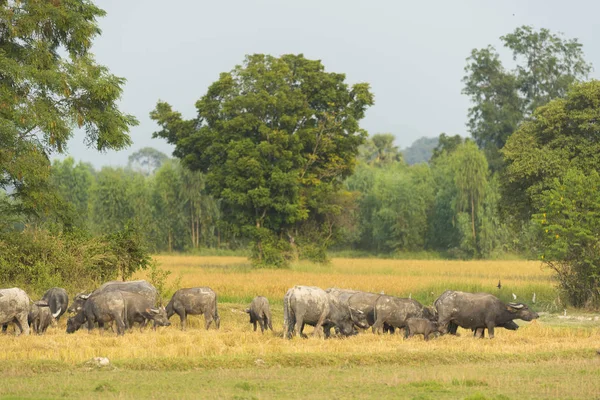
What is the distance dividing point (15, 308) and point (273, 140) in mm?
31270

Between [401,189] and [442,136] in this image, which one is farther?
[442,136]

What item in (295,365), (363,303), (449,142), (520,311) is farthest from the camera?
(449,142)

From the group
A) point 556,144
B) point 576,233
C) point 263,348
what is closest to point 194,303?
point 263,348

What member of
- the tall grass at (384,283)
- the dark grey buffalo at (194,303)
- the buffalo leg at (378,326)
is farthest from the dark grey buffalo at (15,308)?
the tall grass at (384,283)

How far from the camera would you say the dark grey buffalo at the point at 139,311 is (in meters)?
21.7

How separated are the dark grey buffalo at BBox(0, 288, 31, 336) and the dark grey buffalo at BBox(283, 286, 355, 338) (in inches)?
242

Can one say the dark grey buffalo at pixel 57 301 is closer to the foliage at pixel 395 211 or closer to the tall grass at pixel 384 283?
the tall grass at pixel 384 283

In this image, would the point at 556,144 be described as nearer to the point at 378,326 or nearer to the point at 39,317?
the point at 378,326

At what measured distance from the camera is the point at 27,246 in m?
27.5

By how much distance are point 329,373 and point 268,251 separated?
117 feet

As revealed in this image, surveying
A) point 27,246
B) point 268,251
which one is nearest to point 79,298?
point 27,246

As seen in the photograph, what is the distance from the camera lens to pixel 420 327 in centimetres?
2069

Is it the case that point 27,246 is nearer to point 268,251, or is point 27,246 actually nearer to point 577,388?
point 577,388

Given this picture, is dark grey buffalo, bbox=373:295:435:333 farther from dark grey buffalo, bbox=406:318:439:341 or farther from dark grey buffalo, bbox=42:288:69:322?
dark grey buffalo, bbox=42:288:69:322
